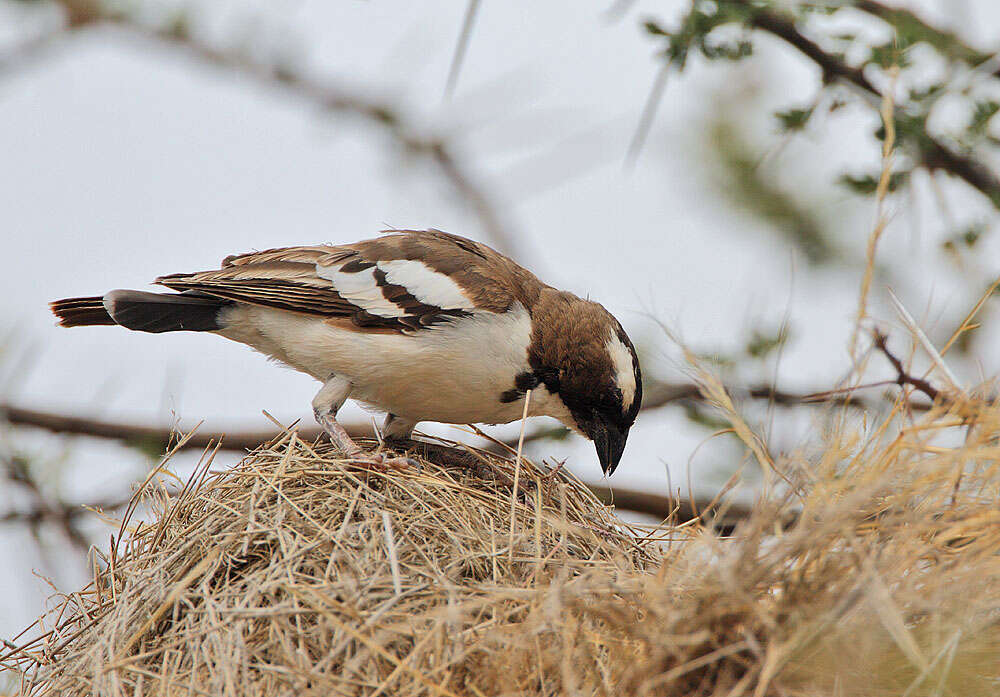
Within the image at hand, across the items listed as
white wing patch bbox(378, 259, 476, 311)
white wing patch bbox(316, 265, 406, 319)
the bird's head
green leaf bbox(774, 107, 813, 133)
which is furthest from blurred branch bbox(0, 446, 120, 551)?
green leaf bbox(774, 107, 813, 133)

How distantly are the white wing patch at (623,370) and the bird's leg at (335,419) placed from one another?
2.50 ft

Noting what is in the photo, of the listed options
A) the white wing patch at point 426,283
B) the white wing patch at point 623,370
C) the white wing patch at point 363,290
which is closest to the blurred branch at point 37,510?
the white wing patch at point 363,290

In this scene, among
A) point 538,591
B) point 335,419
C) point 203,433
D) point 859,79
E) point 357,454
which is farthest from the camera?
point 203,433

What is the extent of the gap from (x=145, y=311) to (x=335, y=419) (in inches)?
29.8

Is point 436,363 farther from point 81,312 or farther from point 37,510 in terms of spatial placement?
point 37,510

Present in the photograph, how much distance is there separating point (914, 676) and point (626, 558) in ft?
2.96

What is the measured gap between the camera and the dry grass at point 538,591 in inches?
66.5

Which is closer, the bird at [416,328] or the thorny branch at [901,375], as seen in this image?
the thorny branch at [901,375]

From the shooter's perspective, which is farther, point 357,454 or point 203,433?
point 203,433

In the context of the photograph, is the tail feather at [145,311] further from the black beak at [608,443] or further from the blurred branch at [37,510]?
the black beak at [608,443]

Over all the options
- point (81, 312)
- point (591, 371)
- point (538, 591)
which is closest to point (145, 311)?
point (81, 312)

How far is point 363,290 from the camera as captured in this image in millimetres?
3365

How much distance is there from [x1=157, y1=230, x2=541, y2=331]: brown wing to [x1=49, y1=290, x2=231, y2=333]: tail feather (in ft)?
0.22

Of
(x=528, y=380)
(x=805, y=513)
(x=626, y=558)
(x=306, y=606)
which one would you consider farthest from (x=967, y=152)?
(x=306, y=606)
